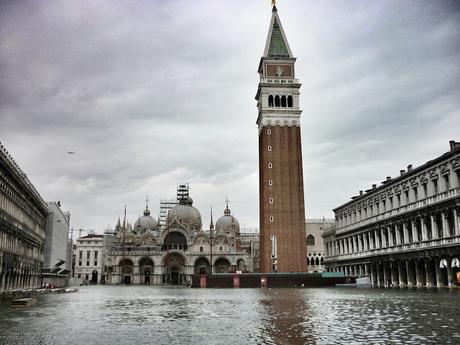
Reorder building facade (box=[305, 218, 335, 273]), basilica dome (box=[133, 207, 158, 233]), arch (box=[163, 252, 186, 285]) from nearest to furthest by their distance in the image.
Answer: building facade (box=[305, 218, 335, 273])
arch (box=[163, 252, 186, 285])
basilica dome (box=[133, 207, 158, 233])

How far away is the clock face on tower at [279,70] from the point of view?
83062 millimetres

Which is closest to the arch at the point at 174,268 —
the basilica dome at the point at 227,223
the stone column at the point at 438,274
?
→ the basilica dome at the point at 227,223

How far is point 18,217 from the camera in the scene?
1784 inches

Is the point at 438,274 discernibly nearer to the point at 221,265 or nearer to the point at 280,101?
the point at 280,101

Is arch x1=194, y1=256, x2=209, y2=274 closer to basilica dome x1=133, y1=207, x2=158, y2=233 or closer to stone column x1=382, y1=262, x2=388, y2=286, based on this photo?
basilica dome x1=133, y1=207, x2=158, y2=233

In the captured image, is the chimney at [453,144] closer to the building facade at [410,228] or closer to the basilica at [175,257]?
the building facade at [410,228]

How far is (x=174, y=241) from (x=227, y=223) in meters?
A: 14.8

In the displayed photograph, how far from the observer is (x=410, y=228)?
51.0 metres

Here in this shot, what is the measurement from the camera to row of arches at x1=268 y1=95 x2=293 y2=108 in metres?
81.1

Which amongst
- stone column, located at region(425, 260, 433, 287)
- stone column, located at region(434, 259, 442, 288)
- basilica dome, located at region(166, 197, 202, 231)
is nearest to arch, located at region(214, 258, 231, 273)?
basilica dome, located at region(166, 197, 202, 231)

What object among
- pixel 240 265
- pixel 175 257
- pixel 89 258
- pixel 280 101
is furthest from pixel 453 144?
pixel 89 258

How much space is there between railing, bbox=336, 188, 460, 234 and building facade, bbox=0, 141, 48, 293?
3532 cm

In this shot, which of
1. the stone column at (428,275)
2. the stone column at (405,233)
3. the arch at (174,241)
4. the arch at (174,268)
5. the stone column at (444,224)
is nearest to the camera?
the stone column at (444,224)

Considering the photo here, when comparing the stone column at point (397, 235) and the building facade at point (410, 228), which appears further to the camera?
the stone column at point (397, 235)
